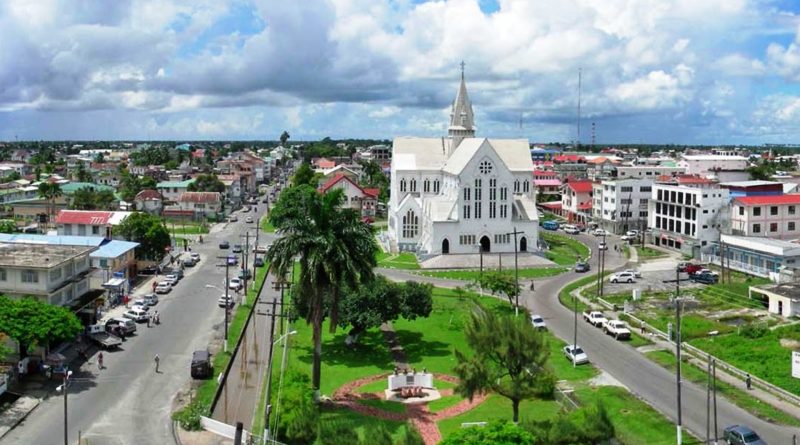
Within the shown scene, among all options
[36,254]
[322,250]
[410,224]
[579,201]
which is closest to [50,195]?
[410,224]

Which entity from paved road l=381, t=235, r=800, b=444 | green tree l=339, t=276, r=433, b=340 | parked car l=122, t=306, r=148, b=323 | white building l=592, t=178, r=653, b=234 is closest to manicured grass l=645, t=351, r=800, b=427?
paved road l=381, t=235, r=800, b=444

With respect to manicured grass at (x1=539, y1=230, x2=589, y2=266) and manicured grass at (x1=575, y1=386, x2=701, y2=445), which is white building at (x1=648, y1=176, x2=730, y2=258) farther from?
manicured grass at (x1=575, y1=386, x2=701, y2=445)

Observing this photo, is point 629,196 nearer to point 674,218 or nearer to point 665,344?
point 674,218

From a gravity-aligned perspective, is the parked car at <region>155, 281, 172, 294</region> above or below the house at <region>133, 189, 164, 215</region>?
below

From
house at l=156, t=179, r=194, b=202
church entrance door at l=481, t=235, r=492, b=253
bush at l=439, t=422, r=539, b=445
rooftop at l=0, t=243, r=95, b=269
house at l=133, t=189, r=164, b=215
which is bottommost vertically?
bush at l=439, t=422, r=539, b=445

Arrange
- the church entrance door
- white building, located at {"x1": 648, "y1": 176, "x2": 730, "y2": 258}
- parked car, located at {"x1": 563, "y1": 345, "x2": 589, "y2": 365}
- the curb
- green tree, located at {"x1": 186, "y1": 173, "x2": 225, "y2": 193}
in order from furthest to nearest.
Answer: green tree, located at {"x1": 186, "y1": 173, "x2": 225, "y2": 193} < white building, located at {"x1": 648, "y1": 176, "x2": 730, "y2": 258} < the church entrance door < parked car, located at {"x1": 563, "y1": 345, "x2": 589, "y2": 365} < the curb

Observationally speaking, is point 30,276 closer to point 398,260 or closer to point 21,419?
point 21,419

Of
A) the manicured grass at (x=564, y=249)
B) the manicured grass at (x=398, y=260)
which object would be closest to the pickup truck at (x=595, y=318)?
the manicured grass at (x=564, y=249)
